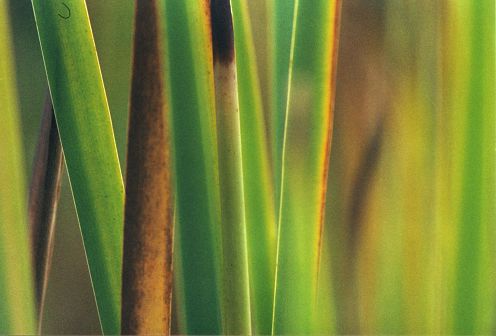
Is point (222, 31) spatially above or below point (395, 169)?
above

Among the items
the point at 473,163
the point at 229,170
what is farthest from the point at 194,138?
the point at 473,163

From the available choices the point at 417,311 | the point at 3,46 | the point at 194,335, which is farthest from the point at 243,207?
the point at 3,46

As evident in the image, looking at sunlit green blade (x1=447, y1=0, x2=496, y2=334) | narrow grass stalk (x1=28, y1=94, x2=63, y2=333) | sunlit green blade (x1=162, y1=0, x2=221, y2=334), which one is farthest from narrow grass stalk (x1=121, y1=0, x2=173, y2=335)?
sunlit green blade (x1=447, y1=0, x2=496, y2=334)

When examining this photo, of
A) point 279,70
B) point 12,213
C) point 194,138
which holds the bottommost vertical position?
point 12,213

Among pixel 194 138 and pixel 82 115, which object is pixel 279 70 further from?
pixel 82 115

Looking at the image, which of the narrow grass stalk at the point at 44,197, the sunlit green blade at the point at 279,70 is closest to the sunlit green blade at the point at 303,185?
the sunlit green blade at the point at 279,70
